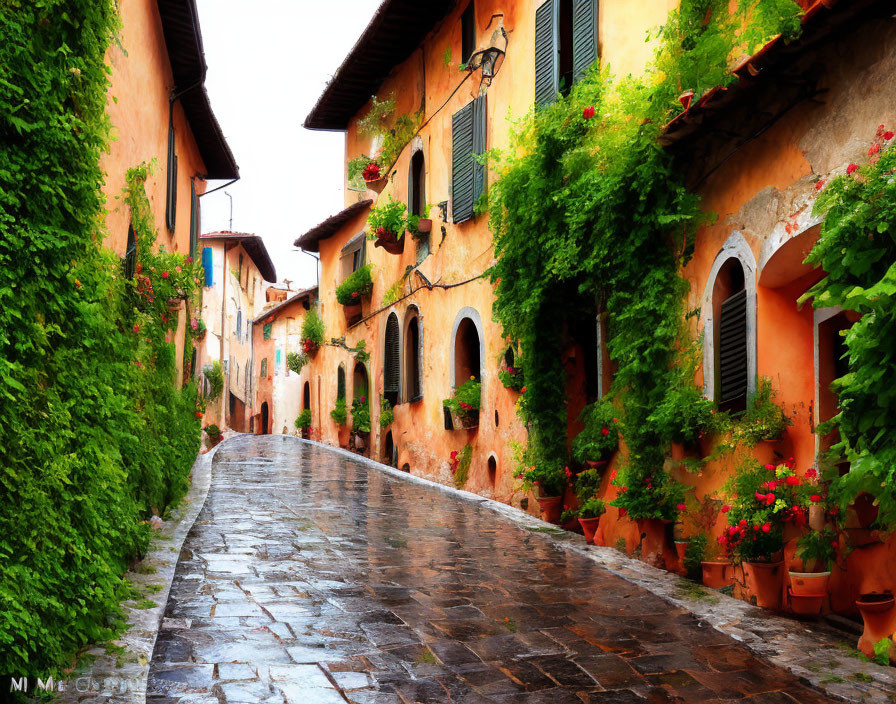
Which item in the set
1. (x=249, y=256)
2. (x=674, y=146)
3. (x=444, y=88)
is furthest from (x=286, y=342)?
(x=674, y=146)

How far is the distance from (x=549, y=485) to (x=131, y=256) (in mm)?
5610

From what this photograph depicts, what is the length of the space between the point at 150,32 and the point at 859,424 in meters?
9.19

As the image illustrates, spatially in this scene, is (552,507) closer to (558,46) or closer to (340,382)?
(558,46)

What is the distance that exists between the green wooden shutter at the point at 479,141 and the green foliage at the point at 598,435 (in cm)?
525

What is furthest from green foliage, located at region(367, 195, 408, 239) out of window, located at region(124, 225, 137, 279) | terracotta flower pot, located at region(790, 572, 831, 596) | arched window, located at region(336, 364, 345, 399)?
terracotta flower pot, located at region(790, 572, 831, 596)

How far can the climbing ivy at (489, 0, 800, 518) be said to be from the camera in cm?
775

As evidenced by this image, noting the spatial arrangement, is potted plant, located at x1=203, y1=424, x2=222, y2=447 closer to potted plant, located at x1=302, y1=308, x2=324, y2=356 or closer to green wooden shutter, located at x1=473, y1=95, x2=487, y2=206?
potted plant, located at x1=302, y1=308, x2=324, y2=356

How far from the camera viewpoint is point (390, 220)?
17.8 metres

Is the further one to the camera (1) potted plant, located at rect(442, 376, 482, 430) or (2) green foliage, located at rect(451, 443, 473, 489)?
(2) green foliage, located at rect(451, 443, 473, 489)

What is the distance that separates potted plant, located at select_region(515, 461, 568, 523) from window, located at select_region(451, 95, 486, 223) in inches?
201

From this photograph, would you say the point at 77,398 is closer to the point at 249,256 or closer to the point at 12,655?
the point at 12,655

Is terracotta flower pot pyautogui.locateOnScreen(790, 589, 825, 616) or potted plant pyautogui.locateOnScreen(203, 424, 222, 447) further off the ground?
potted plant pyautogui.locateOnScreen(203, 424, 222, 447)

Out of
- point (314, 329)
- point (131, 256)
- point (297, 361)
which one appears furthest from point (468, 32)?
point (297, 361)

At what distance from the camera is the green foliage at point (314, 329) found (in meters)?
27.7
